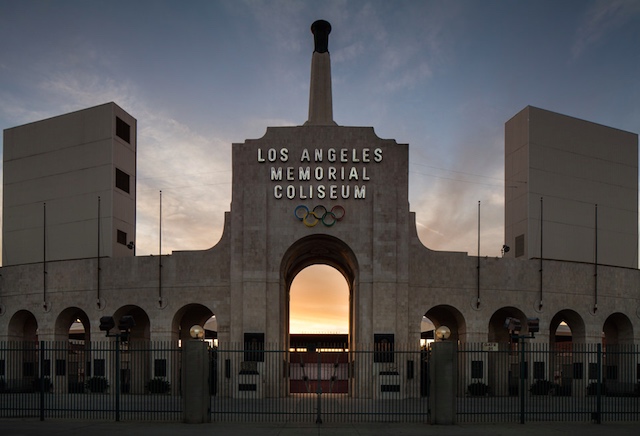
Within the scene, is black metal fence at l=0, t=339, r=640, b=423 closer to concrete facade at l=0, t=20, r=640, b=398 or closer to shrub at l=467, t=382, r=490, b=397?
shrub at l=467, t=382, r=490, b=397

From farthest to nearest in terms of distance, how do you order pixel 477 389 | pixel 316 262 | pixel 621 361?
pixel 316 262 < pixel 621 361 < pixel 477 389

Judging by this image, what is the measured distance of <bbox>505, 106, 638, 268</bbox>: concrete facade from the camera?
52188 millimetres

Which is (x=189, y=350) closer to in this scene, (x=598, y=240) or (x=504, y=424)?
(x=504, y=424)

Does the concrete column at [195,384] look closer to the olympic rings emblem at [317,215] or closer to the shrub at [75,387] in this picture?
the olympic rings emblem at [317,215]

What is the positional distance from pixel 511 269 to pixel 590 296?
6548 mm

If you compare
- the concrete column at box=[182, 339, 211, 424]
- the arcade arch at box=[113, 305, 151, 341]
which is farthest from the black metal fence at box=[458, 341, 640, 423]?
the arcade arch at box=[113, 305, 151, 341]

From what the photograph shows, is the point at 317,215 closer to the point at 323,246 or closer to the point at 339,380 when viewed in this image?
the point at 323,246

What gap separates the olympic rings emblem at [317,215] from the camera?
44.7m

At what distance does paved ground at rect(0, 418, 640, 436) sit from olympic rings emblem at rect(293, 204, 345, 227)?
1910 centimetres

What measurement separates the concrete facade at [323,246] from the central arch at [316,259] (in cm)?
26

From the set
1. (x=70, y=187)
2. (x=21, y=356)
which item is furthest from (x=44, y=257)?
(x=21, y=356)

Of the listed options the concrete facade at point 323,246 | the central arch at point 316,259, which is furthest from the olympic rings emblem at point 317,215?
the central arch at point 316,259

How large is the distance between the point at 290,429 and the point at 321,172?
22.2 metres

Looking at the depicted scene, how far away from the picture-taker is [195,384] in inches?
1059
